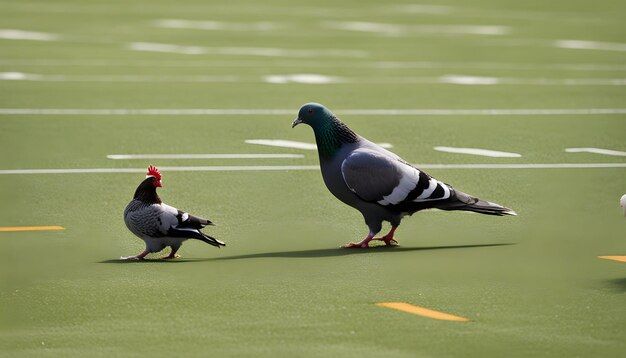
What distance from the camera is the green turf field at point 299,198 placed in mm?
9008

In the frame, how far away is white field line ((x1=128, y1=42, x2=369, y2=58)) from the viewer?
29656 mm

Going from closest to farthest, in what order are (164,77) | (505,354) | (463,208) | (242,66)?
1. (505,354)
2. (463,208)
3. (164,77)
4. (242,66)

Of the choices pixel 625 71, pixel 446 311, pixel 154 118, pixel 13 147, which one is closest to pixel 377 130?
pixel 154 118

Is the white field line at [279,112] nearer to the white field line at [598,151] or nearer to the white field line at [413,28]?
the white field line at [598,151]

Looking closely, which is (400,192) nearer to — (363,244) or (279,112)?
(363,244)

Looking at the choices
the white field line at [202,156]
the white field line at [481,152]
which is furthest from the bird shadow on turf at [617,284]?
the white field line at [202,156]

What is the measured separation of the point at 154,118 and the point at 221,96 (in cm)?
267

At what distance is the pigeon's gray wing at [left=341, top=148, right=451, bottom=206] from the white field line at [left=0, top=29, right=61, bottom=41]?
20991 millimetres

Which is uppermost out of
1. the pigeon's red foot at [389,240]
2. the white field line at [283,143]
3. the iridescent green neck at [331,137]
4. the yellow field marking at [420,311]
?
the iridescent green neck at [331,137]

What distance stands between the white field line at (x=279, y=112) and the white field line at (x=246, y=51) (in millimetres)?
8014

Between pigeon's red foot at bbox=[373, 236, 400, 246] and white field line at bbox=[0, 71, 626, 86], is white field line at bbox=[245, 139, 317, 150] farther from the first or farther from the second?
white field line at bbox=[0, 71, 626, 86]

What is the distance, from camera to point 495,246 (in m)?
11.9

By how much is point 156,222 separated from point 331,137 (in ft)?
5.07

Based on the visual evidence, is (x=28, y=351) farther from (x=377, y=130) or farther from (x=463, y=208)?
(x=377, y=130)
